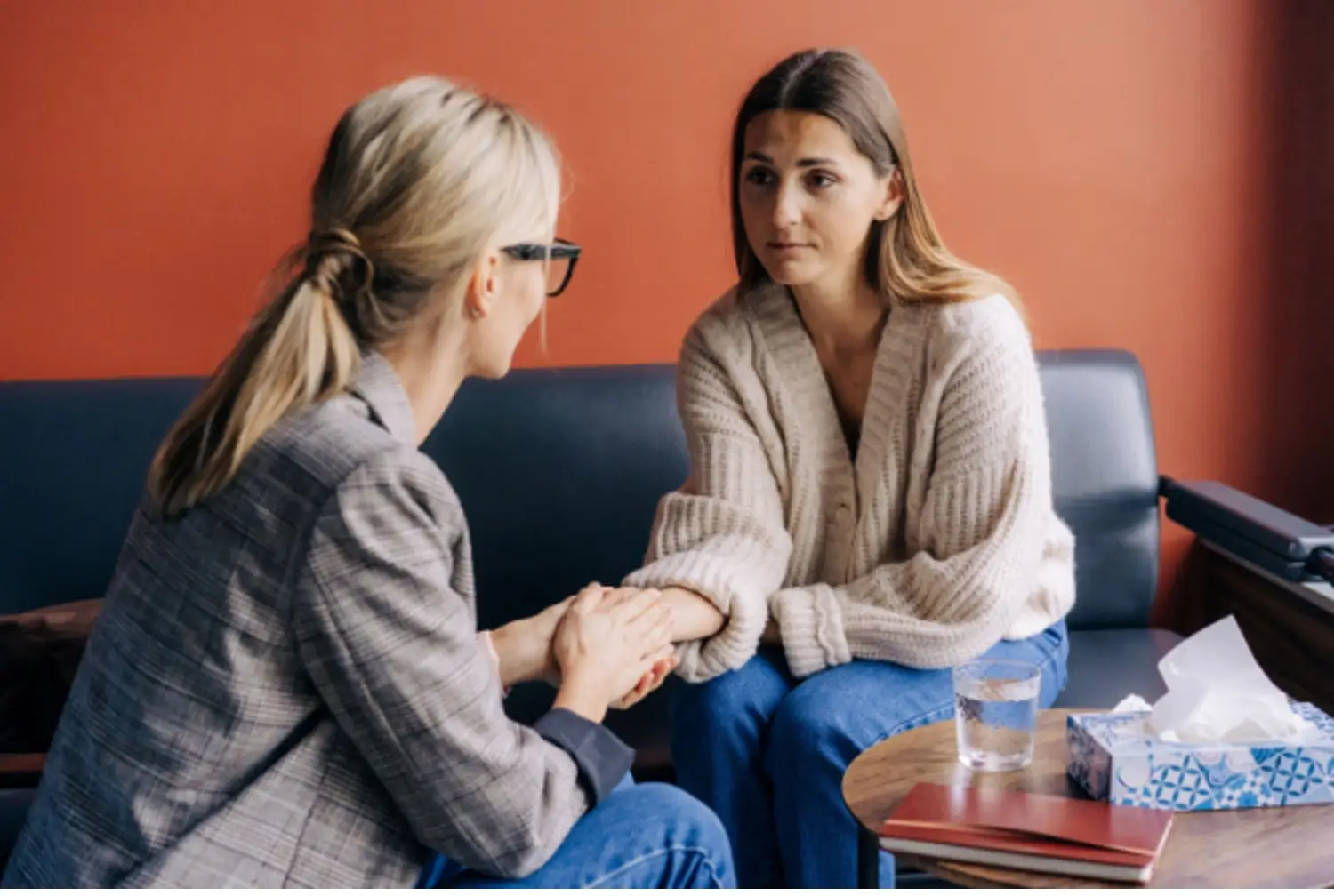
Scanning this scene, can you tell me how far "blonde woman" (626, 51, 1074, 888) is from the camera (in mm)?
1802

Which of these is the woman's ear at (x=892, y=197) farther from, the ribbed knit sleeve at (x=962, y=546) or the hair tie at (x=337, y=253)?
the hair tie at (x=337, y=253)

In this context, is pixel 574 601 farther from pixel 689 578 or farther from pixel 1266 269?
pixel 1266 269

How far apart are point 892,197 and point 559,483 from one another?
715mm

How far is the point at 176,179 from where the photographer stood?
7.83ft

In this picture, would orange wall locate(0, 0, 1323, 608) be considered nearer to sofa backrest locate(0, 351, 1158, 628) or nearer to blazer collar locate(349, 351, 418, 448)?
sofa backrest locate(0, 351, 1158, 628)

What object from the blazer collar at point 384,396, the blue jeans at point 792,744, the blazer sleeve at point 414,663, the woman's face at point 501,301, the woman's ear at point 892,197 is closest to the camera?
the blazer sleeve at point 414,663

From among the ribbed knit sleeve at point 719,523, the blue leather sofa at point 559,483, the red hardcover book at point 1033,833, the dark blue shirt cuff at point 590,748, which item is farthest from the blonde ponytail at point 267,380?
the blue leather sofa at point 559,483

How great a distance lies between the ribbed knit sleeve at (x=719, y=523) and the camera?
182cm

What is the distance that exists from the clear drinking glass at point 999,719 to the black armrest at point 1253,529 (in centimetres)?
78

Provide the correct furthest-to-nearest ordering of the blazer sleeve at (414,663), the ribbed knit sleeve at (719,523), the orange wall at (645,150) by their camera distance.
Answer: the orange wall at (645,150) → the ribbed knit sleeve at (719,523) → the blazer sleeve at (414,663)

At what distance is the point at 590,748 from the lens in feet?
4.13

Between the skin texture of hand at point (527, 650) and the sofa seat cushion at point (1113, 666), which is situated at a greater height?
the skin texture of hand at point (527, 650)

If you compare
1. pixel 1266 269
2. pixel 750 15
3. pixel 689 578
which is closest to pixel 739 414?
pixel 689 578

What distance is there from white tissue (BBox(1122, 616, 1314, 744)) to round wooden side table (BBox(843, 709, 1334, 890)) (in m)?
0.07
